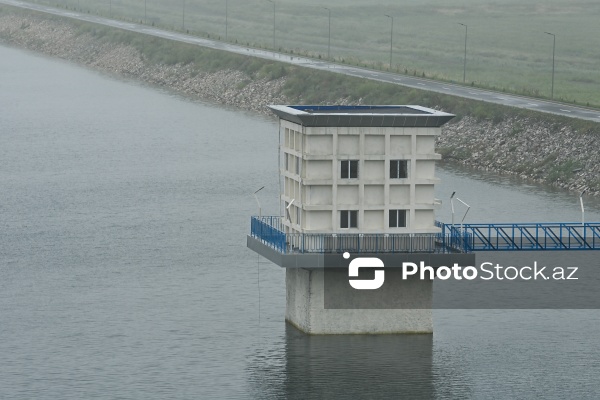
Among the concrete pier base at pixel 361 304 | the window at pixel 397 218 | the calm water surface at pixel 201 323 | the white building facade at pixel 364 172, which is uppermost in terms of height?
the white building facade at pixel 364 172

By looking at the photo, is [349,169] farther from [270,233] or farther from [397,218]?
[270,233]

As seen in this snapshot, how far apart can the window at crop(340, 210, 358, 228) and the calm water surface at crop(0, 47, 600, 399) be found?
20.5ft

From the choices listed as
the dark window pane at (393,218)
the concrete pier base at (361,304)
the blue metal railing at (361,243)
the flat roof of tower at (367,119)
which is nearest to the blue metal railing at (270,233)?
the blue metal railing at (361,243)

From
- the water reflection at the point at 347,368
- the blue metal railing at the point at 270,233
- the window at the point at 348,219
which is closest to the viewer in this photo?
the water reflection at the point at 347,368

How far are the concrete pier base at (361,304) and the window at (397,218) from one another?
96.3 inches

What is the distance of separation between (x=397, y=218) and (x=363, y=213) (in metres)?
1.95

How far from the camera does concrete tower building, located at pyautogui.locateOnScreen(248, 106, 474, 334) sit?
9269 cm

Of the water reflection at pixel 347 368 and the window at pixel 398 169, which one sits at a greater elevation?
the window at pixel 398 169

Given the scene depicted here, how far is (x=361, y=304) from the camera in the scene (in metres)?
93.6

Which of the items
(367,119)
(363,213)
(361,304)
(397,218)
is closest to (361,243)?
(363,213)

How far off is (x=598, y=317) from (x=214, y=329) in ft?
72.4

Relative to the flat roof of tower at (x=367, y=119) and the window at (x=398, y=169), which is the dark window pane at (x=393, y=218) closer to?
the window at (x=398, y=169)

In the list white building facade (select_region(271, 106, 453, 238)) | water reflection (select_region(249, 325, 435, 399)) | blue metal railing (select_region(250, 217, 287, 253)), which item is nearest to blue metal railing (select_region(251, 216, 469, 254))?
blue metal railing (select_region(250, 217, 287, 253))

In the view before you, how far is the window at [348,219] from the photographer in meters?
93.3
